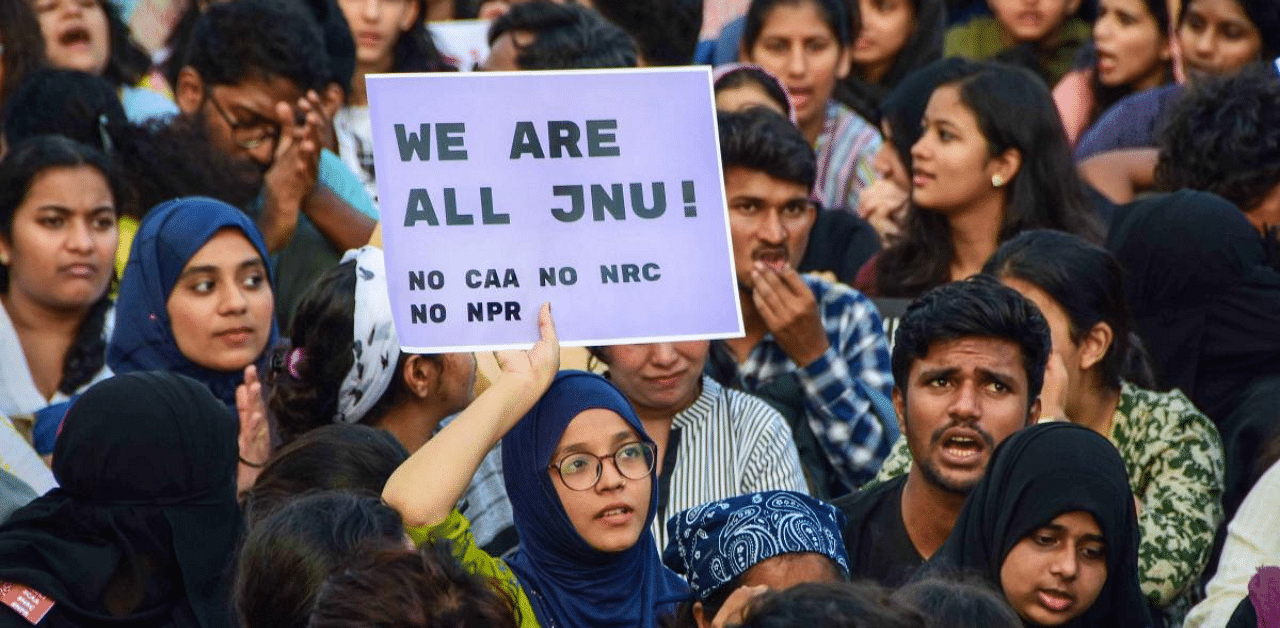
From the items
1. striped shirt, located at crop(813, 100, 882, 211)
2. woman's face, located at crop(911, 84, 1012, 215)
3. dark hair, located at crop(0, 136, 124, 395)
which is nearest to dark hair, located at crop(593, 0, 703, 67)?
striped shirt, located at crop(813, 100, 882, 211)

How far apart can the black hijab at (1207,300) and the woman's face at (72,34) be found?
13.5 ft

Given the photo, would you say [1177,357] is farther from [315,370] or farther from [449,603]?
[449,603]

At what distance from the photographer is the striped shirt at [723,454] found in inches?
238

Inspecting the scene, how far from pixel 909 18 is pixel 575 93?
446 centimetres

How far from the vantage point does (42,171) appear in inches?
279

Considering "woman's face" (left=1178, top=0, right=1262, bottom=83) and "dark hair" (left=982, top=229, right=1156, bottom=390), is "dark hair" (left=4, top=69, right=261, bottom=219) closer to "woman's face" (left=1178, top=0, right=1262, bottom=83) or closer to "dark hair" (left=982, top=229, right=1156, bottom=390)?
"dark hair" (left=982, top=229, right=1156, bottom=390)

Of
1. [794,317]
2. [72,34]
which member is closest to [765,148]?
[794,317]

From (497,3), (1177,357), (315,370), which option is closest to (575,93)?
(315,370)

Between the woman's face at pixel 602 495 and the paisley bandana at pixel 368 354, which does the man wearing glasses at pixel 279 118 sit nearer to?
the paisley bandana at pixel 368 354

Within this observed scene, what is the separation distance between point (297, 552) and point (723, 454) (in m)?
2.11

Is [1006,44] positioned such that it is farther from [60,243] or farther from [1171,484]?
[60,243]

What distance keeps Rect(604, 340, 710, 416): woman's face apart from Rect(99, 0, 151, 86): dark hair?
11.1 feet

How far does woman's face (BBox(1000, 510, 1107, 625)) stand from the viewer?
198 inches

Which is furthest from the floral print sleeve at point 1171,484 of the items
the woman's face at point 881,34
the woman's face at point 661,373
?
the woman's face at point 881,34
